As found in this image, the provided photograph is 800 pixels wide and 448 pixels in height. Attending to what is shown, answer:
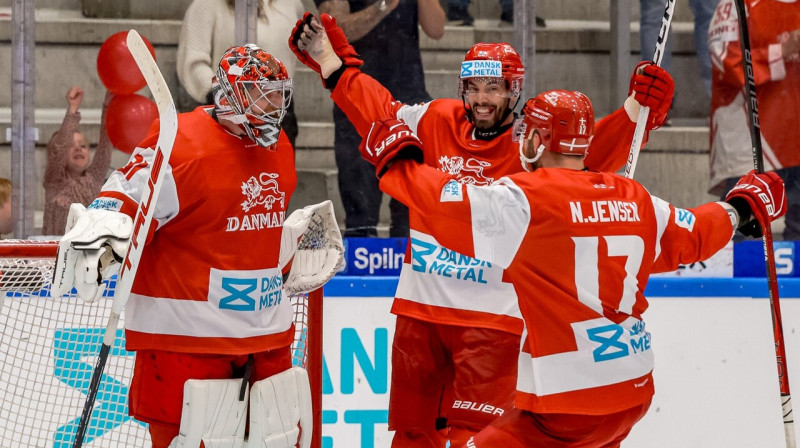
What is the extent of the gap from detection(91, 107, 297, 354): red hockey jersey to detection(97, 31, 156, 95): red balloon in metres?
1.85

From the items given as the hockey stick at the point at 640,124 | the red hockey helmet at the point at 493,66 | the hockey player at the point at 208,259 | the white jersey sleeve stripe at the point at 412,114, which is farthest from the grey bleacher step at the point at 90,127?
the hockey player at the point at 208,259

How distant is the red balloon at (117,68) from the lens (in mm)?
4516

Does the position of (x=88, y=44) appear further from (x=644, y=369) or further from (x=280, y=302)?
(x=644, y=369)

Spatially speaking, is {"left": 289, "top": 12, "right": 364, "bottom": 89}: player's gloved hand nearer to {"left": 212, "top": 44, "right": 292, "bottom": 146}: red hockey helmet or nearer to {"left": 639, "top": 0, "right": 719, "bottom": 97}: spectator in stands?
{"left": 212, "top": 44, "right": 292, "bottom": 146}: red hockey helmet

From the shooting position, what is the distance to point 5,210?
4.34 meters

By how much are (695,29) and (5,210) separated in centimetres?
287

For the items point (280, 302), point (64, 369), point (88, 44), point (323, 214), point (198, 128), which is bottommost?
point (64, 369)

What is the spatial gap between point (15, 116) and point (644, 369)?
2918mm

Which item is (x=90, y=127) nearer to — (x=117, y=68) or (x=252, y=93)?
(x=117, y=68)

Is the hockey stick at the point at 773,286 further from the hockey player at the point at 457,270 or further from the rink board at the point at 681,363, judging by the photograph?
the rink board at the point at 681,363

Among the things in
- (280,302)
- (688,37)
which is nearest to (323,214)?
(280,302)

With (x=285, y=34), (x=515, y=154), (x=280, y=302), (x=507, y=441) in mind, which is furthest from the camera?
(x=285, y=34)

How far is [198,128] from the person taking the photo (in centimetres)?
273

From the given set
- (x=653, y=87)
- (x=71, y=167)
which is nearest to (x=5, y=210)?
(x=71, y=167)
